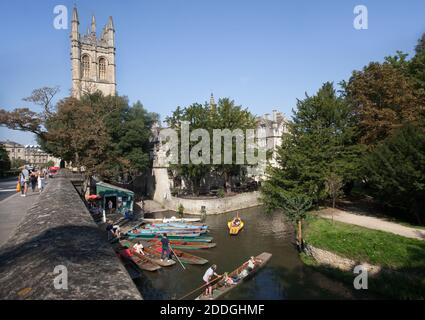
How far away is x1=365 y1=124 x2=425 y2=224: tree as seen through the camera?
20469 millimetres

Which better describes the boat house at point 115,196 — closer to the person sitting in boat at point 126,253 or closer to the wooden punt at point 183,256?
the person sitting in boat at point 126,253

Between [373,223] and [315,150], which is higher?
[315,150]

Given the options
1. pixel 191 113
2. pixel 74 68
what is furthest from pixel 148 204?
pixel 74 68

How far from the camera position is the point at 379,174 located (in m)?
23.7

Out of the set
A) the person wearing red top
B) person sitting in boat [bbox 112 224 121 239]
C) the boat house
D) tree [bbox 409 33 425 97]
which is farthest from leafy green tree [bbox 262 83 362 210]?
the boat house

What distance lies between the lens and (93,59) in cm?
6456

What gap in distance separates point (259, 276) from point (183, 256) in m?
6.48

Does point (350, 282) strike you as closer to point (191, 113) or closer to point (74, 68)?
point (191, 113)

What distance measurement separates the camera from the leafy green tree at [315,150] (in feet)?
91.2

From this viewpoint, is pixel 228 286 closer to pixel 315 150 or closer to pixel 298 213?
pixel 298 213

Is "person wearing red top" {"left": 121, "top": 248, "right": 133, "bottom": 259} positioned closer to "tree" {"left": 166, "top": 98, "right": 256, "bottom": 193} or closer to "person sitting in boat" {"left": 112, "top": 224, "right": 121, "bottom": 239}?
"person sitting in boat" {"left": 112, "top": 224, "right": 121, "bottom": 239}

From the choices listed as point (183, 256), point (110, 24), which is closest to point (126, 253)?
point (183, 256)
